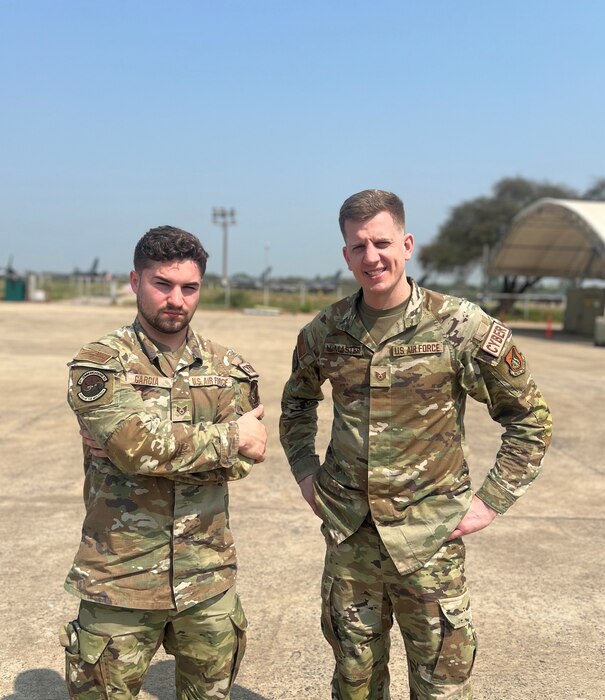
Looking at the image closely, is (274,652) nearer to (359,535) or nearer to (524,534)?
(359,535)

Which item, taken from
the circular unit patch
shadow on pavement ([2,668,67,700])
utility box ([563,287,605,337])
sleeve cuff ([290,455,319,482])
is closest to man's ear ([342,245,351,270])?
sleeve cuff ([290,455,319,482])

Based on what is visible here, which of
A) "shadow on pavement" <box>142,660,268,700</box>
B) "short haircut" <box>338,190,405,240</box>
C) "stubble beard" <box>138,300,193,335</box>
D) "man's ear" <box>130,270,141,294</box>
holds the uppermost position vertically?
"short haircut" <box>338,190,405,240</box>

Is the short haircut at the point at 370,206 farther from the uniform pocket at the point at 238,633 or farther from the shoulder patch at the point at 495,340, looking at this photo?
the uniform pocket at the point at 238,633

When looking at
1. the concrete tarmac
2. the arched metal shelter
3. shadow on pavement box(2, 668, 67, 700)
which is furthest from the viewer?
the arched metal shelter

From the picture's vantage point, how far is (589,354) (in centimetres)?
1675

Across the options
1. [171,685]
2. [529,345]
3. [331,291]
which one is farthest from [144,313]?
[331,291]

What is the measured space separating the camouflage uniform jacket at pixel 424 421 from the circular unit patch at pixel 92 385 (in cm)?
78

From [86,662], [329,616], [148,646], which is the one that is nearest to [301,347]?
[329,616]

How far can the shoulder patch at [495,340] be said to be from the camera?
6.79ft

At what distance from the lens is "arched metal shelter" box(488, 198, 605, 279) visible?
879 inches

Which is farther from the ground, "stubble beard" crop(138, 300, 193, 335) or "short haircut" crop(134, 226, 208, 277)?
"short haircut" crop(134, 226, 208, 277)

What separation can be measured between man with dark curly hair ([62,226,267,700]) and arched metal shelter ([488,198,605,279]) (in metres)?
21.7

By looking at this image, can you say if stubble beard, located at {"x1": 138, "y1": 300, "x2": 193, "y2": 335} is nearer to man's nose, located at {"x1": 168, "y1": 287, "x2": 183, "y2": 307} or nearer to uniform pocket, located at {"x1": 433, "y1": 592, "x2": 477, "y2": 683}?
man's nose, located at {"x1": 168, "y1": 287, "x2": 183, "y2": 307}

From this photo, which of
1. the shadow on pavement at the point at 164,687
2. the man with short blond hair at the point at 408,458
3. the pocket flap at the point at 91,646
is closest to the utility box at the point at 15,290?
the shadow on pavement at the point at 164,687
